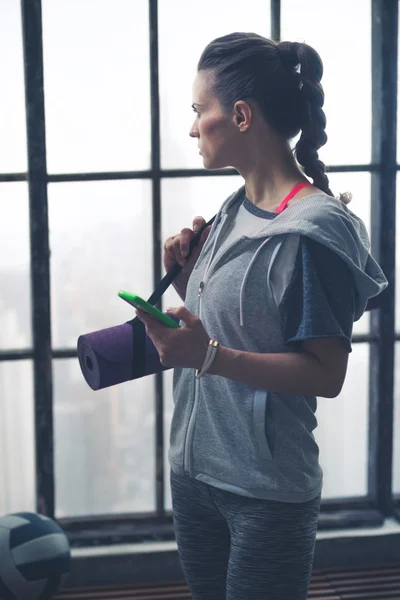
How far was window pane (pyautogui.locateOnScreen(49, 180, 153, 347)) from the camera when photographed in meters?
2.01

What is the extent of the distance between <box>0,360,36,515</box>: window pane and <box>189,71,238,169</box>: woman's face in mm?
1137

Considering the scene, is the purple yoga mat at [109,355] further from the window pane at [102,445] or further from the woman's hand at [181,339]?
the window pane at [102,445]

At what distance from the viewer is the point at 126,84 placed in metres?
1.98

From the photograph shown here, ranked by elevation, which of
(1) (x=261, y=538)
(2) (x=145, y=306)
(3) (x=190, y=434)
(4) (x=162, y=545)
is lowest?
(4) (x=162, y=545)

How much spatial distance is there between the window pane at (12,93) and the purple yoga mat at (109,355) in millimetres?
933

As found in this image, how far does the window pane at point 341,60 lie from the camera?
2010 mm

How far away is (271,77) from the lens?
110 cm

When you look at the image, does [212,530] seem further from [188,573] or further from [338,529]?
[338,529]

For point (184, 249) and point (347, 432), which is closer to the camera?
point (184, 249)

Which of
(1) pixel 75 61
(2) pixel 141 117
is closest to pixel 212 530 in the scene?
(2) pixel 141 117

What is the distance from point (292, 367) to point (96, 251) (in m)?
1.14

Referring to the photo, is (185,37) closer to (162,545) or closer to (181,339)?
(181,339)

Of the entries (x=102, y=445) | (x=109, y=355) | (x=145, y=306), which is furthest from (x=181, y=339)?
(x=102, y=445)

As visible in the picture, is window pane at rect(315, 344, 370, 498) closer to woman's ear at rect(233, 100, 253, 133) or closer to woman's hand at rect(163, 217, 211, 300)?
woman's hand at rect(163, 217, 211, 300)
